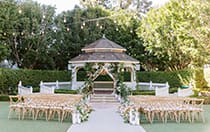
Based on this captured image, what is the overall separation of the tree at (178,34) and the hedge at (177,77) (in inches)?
50.8

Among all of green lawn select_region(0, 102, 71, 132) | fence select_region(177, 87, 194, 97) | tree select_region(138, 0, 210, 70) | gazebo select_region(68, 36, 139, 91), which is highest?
tree select_region(138, 0, 210, 70)

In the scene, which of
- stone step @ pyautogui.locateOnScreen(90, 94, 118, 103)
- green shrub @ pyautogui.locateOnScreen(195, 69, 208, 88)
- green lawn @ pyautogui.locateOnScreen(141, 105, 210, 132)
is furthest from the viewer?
green shrub @ pyautogui.locateOnScreen(195, 69, 208, 88)

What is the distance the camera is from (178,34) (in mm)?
21656

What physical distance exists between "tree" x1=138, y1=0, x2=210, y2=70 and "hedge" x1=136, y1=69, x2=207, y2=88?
129 centimetres

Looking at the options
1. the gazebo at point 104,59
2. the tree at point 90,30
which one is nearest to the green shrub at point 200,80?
the gazebo at point 104,59

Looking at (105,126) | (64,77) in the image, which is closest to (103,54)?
(64,77)

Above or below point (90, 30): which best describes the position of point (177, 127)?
below

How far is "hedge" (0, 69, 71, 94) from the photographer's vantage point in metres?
20.0

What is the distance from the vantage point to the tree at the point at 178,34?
19.8m

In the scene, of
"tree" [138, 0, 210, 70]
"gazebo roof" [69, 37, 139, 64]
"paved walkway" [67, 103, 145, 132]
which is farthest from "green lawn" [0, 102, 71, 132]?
"tree" [138, 0, 210, 70]

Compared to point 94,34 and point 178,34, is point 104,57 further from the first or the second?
point 94,34

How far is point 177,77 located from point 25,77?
10599 mm

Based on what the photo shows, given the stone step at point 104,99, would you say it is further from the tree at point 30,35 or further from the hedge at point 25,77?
the tree at point 30,35

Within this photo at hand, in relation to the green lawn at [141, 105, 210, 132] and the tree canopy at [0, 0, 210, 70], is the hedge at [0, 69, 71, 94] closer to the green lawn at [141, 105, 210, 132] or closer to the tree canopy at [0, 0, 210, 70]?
the tree canopy at [0, 0, 210, 70]
